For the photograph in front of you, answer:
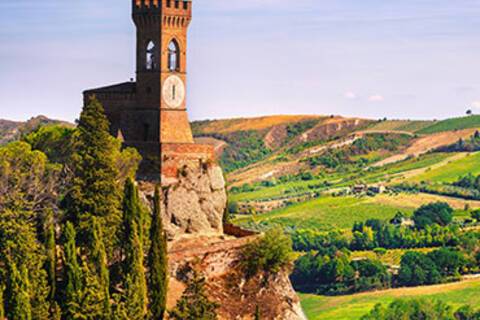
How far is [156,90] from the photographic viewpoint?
6969cm

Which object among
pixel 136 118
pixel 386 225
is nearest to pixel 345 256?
pixel 386 225

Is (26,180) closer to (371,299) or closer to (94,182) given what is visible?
(94,182)

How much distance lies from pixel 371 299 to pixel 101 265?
203ft

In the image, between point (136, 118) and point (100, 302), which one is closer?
point (100, 302)

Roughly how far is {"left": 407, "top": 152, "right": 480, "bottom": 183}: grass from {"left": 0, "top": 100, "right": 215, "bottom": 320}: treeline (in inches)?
4820

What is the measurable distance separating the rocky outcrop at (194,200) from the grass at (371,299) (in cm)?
4008

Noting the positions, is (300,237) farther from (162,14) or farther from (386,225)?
(162,14)

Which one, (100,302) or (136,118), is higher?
(136,118)

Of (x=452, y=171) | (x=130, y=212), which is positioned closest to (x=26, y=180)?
(x=130, y=212)

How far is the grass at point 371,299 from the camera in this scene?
359 feet

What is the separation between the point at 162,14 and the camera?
69562mm

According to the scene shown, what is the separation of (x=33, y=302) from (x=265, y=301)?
1777cm

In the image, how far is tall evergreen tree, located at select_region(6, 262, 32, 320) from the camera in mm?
51438

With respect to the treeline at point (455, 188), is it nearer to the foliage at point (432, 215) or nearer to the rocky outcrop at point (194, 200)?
the foliage at point (432, 215)
